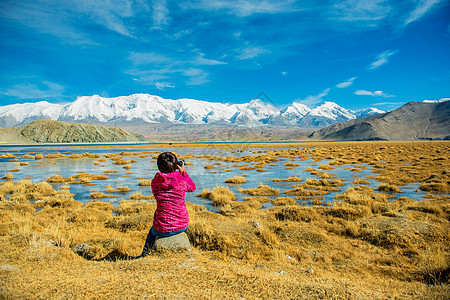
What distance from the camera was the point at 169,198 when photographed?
5375 mm

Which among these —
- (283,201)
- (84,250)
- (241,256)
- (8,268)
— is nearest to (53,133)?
(283,201)

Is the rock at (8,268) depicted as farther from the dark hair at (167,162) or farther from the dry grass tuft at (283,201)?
the dry grass tuft at (283,201)

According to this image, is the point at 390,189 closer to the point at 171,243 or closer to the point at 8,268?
the point at 171,243

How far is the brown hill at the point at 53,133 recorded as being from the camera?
479 feet

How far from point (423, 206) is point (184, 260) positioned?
34.4 ft

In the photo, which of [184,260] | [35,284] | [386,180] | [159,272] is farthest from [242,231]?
[386,180]

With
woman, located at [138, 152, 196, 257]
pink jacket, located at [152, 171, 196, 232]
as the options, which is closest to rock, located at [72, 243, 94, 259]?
woman, located at [138, 152, 196, 257]

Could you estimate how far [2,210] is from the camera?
10133 millimetres

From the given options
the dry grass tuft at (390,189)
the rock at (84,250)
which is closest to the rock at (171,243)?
the rock at (84,250)

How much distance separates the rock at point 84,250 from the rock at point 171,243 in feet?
7.13

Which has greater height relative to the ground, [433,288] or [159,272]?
[159,272]

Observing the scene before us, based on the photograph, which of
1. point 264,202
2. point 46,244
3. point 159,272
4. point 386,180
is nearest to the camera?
point 159,272

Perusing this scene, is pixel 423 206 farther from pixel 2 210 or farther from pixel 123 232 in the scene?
pixel 2 210

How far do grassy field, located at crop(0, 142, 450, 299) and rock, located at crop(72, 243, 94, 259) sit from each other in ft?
0.18
